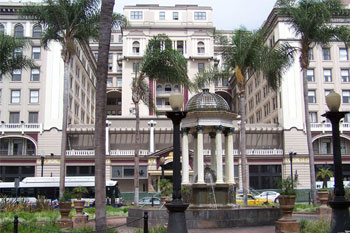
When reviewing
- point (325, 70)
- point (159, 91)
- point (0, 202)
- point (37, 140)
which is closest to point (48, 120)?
point (37, 140)

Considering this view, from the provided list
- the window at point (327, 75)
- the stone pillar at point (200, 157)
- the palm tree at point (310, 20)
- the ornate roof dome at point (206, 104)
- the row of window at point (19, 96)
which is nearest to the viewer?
the stone pillar at point (200, 157)

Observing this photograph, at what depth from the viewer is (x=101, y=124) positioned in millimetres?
13719

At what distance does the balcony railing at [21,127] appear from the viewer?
57.2 m

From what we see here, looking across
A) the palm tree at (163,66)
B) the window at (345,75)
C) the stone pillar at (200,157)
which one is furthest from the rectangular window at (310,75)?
the stone pillar at (200,157)

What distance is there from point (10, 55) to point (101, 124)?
21496mm

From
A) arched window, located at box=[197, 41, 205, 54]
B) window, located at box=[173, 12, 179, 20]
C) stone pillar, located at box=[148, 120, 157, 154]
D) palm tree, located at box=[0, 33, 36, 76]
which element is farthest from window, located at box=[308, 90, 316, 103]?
palm tree, located at box=[0, 33, 36, 76]

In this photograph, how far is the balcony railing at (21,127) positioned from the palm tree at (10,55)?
24.8 metres

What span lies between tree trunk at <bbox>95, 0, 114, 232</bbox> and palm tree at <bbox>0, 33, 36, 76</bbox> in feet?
63.8

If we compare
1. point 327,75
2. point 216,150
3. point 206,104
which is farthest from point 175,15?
point 216,150

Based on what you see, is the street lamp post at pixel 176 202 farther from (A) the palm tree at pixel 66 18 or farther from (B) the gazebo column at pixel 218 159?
(A) the palm tree at pixel 66 18

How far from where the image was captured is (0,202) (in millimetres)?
27219

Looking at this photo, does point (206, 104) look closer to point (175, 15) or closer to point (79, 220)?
point (79, 220)

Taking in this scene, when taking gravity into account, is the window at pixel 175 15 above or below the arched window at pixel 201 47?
above

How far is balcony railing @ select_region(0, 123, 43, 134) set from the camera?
57.2m
